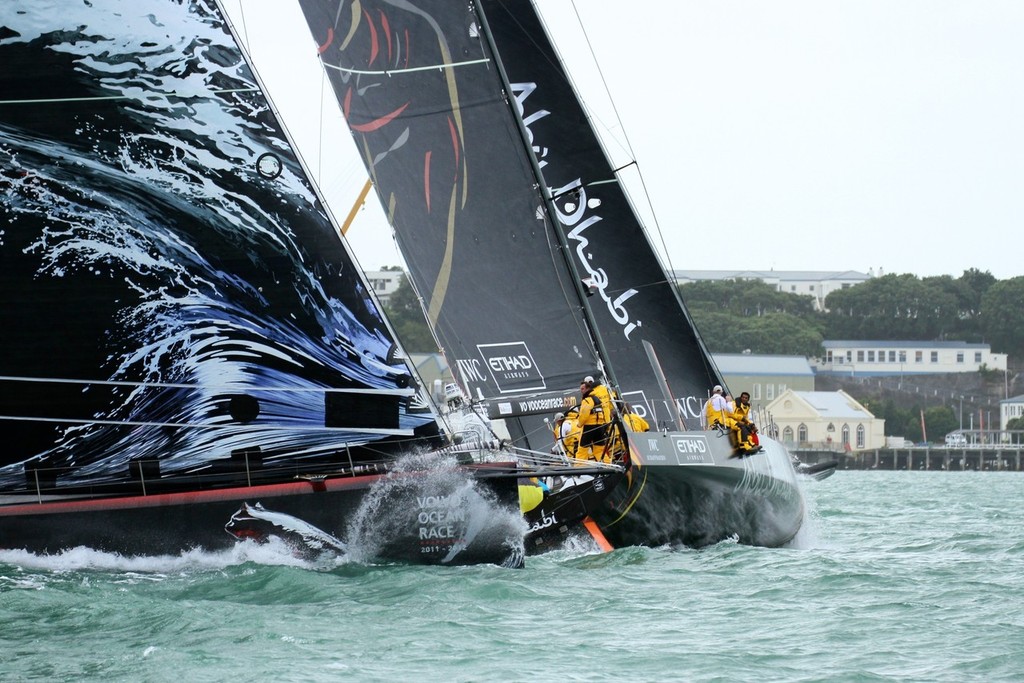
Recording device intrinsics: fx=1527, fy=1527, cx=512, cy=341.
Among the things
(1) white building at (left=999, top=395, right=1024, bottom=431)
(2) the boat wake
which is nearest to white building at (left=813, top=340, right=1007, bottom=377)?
(1) white building at (left=999, top=395, right=1024, bottom=431)

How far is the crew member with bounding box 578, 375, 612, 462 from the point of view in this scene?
35.7 feet

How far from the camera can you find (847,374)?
268 ft

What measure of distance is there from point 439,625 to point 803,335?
251ft

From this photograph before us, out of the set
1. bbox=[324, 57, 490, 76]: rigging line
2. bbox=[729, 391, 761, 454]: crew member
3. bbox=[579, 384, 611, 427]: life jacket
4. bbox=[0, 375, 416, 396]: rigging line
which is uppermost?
bbox=[324, 57, 490, 76]: rigging line

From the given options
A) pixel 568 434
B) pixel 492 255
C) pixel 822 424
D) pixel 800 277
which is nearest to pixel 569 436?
pixel 568 434

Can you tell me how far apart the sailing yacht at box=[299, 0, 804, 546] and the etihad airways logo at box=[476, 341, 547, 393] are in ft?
0.03

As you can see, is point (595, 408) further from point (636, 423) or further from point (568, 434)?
point (636, 423)

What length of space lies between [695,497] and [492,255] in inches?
94.1

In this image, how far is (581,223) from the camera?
1430 cm

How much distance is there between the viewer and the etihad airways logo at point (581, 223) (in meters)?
14.1

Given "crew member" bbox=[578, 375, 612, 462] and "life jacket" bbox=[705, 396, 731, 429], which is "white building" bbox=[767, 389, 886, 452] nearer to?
"life jacket" bbox=[705, 396, 731, 429]

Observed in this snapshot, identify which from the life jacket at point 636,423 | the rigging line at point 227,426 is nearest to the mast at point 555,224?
the life jacket at point 636,423

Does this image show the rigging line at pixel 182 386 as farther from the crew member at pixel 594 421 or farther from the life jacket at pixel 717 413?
the life jacket at pixel 717 413

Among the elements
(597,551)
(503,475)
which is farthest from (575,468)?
(597,551)
